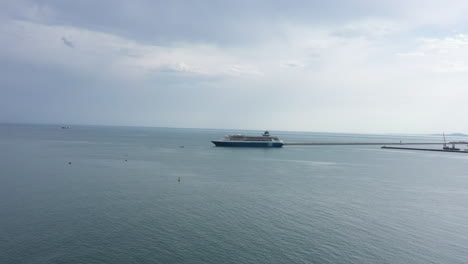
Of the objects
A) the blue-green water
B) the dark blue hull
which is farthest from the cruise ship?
the blue-green water

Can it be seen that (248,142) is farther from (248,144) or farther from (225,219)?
(225,219)

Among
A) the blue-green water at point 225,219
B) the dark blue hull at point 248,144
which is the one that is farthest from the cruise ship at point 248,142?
the blue-green water at point 225,219

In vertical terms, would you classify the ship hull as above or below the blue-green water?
above

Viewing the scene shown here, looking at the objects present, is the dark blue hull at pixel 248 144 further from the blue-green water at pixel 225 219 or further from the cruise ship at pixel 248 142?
the blue-green water at pixel 225 219

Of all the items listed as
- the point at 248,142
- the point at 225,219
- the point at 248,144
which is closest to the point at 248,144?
the point at 248,144

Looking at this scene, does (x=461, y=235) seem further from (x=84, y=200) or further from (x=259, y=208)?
(x=84, y=200)

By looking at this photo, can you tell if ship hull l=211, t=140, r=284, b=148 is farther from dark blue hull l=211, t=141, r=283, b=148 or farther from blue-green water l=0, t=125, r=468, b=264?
blue-green water l=0, t=125, r=468, b=264

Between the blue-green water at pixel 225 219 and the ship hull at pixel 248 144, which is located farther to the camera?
the ship hull at pixel 248 144

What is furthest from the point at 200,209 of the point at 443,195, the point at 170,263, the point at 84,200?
the point at 443,195

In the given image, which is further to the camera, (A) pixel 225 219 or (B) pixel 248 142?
(B) pixel 248 142

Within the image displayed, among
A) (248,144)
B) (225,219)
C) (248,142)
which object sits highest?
(248,142)

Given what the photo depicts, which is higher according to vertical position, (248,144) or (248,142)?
(248,142)
